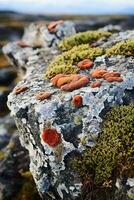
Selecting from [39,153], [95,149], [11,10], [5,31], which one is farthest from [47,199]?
[11,10]

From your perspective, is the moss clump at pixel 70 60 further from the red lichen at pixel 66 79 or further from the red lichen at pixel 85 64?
the red lichen at pixel 66 79

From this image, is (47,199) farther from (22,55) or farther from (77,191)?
(22,55)

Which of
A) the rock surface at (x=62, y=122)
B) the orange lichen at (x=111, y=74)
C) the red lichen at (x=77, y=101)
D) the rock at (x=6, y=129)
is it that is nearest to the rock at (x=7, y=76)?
the rock at (x=6, y=129)

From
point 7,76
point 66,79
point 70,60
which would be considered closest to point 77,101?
point 66,79

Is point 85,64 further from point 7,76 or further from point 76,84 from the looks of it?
point 7,76

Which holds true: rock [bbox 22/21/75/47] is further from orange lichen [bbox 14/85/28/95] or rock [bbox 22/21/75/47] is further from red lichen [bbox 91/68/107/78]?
red lichen [bbox 91/68/107/78]

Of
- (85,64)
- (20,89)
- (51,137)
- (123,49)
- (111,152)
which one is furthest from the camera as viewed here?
(123,49)

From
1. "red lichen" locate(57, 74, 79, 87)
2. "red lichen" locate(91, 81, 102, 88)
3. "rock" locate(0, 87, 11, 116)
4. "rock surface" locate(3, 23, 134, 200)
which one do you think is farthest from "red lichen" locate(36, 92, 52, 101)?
"rock" locate(0, 87, 11, 116)
